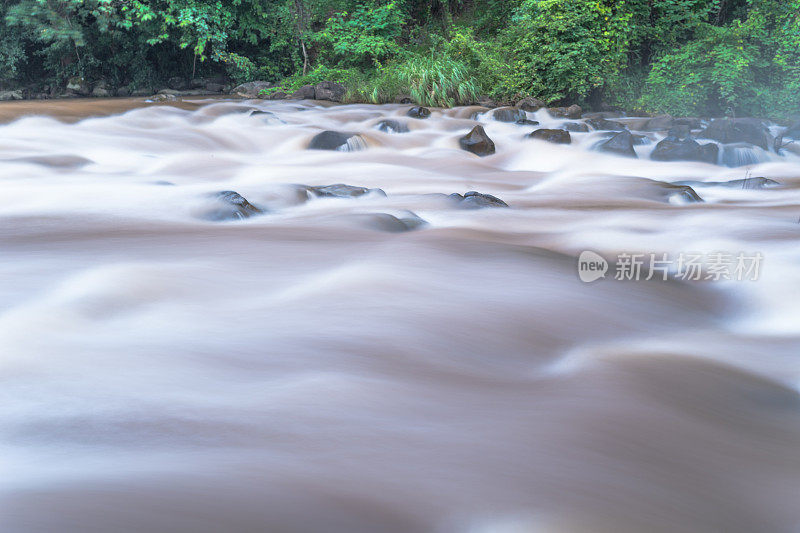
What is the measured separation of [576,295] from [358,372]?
1320mm

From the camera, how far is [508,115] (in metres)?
10.4

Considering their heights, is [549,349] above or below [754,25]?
below

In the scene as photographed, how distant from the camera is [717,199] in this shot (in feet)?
18.0

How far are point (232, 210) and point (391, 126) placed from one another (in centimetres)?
567

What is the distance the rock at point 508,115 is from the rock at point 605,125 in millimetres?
1041

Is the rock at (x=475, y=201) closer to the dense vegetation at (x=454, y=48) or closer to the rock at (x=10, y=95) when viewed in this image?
the dense vegetation at (x=454, y=48)

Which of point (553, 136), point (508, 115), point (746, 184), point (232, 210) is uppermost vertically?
point (508, 115)

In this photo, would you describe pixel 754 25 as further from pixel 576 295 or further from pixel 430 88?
pixel 576 295

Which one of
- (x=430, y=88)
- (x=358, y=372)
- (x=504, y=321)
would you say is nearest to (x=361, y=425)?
(x=358, y=372)

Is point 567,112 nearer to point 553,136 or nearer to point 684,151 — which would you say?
point 553,136

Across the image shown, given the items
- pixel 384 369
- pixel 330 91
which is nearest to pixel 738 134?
pixel 384 369

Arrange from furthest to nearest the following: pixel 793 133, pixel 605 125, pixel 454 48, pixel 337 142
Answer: pixel 454 48 < pixel 605 125 < pixel 793 133 < pixel 337 142

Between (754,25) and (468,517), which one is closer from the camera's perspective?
(468,517)

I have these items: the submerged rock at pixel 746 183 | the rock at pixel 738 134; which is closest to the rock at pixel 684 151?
the rock at pixel 738 134
